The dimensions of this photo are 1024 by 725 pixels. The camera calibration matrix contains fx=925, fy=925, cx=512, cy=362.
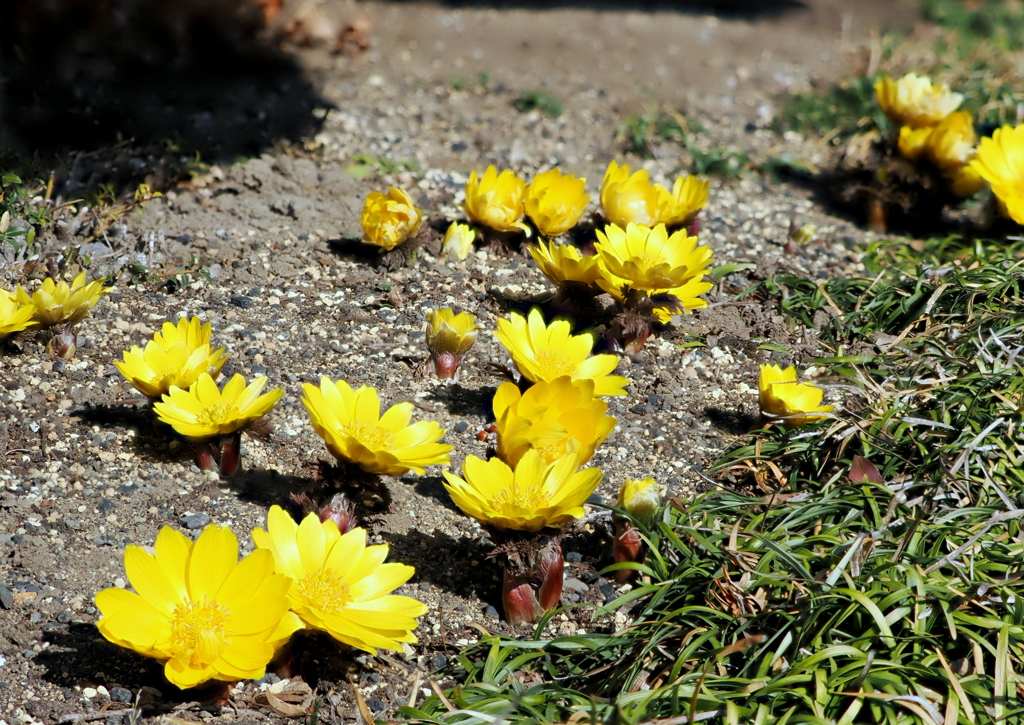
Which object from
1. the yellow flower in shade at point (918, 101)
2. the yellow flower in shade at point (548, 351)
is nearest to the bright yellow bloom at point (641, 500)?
the yellow flower in shade at point (548, 351)

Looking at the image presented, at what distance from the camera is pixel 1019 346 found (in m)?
2.50

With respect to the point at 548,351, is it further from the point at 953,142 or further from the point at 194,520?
the point at 953,142

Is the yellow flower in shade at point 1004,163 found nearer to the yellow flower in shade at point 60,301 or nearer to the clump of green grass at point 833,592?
the clump of green grass at point 833,592

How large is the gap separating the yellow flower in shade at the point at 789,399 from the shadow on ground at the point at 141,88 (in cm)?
228

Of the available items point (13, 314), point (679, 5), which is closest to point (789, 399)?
point (13, 314)

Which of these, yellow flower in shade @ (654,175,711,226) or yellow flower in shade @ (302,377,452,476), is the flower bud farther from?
yellow flower in shade @ (654,175,711,226)

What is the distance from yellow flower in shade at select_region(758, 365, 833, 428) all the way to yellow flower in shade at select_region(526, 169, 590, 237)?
954 mm

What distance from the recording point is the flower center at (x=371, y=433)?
79.6 inches

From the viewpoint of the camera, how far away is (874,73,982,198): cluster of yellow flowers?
3568 millimetres

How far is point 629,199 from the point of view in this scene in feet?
10.3

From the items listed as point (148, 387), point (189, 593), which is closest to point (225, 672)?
point (189, 593)

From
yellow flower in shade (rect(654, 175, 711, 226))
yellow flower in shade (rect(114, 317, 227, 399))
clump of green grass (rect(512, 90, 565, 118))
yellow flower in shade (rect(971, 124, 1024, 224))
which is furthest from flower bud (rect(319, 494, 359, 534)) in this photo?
clump of green grass (rect(512, 90, 565, 118))

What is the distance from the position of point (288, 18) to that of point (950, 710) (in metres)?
4.36

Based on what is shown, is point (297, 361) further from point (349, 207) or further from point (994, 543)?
point (994, 543)
